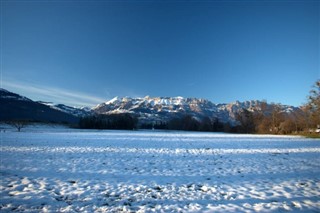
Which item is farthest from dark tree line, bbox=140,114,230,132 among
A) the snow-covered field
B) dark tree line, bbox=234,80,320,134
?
the snow-covered field

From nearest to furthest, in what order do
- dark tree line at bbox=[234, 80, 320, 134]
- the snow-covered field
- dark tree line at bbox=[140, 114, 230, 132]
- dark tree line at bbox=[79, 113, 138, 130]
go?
the snow-covered field < dark tree line at bbox=[234, 80, 320, 134] < dark tree line at bbox=[140, 114, 230, 132] < dark tree line at bbox=[79, 113, 138, 130]

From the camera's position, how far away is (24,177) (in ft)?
33.4

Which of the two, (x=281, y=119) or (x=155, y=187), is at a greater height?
(x=281, y=119)

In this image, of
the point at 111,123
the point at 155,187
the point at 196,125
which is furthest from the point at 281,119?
the point at 111,123

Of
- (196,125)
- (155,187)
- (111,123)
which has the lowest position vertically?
(155,187)

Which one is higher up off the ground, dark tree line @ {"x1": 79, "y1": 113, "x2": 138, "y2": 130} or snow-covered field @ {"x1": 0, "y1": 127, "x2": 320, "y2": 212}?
dark tree line @ {"x1": 79, "y1": 113, "x2": 138, "y2": 130}

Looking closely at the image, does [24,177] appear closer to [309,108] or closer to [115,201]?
[115,201]

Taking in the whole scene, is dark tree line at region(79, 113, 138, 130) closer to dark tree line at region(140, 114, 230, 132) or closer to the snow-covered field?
dark tree line at region(140, 114, 230, 132)

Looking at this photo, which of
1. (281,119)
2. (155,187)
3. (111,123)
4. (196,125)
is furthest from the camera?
(111,123)

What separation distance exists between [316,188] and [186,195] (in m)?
6.03

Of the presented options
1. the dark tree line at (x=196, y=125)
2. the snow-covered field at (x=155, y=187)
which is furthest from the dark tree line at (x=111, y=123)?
the snow-covered field at (x=155, y=187)

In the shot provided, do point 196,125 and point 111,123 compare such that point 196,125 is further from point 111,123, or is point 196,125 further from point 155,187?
point 155,187

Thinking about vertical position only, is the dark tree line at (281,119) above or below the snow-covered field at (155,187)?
above

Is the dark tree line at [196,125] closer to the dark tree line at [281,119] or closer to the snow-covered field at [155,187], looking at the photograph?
the dark tree line at [281,119]
